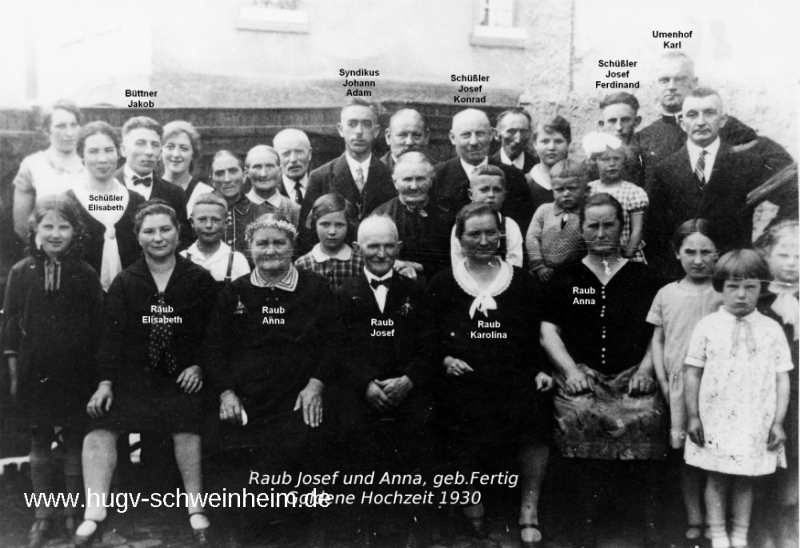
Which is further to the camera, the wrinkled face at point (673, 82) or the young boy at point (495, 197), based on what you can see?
the wrinkled face at point (673, 82)

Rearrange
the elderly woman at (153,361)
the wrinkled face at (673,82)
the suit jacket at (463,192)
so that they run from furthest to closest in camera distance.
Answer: the wrinkled face at (673,82) → the suit jacket at (463,192) → the elderly woman at (153,361)

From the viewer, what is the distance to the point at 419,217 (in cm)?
428

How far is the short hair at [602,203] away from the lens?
13.8 ft

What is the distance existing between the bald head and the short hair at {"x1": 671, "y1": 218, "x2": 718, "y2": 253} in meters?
2.03

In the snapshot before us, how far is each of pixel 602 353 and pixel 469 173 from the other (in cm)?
119

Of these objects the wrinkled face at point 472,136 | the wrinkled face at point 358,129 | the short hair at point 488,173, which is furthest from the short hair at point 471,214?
the wrinkled face at point 358,129

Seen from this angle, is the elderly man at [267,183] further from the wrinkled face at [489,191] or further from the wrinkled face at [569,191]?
the wrinkled face at [569,191]

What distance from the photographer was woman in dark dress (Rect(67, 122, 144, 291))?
166 inches

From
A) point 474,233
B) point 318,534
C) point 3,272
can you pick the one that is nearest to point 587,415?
point 474,233

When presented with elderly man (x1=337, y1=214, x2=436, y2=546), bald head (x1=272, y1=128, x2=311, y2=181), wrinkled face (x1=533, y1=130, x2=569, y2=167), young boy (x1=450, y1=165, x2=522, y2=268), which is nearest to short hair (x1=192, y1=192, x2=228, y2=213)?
bald head (x1=272, y1=128, x2=311, y2=181)

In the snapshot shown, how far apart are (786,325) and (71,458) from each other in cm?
385

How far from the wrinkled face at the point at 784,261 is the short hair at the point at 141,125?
334cm

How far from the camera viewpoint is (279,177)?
4273 mm

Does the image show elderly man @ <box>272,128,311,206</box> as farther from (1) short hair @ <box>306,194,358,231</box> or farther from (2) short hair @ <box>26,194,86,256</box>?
(2) short hair @ <box>26,194,86,256</box>
